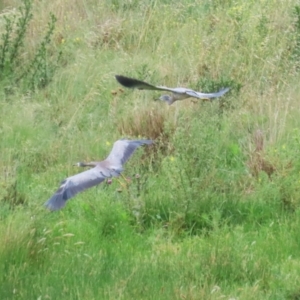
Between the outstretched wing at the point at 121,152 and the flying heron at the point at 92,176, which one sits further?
the outstretched wing at the point at 121,152

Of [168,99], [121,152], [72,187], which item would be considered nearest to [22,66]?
[168,99]

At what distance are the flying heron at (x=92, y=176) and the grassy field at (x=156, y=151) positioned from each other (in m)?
0.56

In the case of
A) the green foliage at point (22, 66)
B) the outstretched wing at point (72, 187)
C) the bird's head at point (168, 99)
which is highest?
the outstretched wing at point (72, 187)

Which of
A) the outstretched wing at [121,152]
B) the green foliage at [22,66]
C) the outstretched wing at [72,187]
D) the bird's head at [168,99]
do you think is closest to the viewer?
the outstretched wing at [72,187]

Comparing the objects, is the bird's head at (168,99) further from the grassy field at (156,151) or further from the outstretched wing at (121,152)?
the outstretched wing at (121,152)

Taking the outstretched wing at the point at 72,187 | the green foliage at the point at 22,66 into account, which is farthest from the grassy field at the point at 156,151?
the outstretched wing at the point at 72,187

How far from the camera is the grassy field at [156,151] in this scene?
16.1 ft

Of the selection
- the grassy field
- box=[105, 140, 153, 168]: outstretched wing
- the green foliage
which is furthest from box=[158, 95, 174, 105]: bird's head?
the green foliage

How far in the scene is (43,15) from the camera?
1059cm

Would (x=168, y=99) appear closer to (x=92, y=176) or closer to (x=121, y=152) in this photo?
(x=121, y=152)

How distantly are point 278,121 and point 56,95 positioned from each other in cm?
248

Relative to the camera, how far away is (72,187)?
4.41m

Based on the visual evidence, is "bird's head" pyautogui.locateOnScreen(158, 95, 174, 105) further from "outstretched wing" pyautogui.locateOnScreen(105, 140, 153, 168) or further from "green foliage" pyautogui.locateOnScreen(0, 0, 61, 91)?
"green foliage" pyautogui.locateOnScreen(0, 0, 61, 91)

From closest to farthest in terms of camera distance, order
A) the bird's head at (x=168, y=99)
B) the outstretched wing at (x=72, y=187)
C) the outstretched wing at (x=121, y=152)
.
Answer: the outstretched wing at (x=72, y=187), the outstretched wing at (x=121, y=152), the bird's head at (x=168, y=99)
